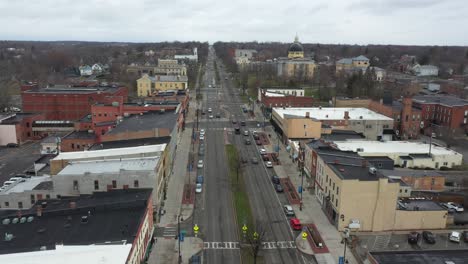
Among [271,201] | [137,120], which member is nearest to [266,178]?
[271,201]

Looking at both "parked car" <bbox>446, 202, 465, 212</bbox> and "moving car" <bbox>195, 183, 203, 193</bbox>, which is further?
"moving car" <bbox>195, 183, 203, 193</bbox>

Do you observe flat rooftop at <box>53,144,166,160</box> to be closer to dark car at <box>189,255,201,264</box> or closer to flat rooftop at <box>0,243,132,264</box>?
dark car at <box>189,255,201,264</box>

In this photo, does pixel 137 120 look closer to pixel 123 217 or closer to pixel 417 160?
pixel 123 217

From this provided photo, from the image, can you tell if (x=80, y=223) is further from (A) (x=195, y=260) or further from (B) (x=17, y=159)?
(B) (x=17, y=159)

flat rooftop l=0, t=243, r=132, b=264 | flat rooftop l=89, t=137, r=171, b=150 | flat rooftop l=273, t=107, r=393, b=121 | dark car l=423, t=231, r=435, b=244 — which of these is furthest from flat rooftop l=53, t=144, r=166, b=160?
flat rooftop l=273, t=107, r=393, b=121

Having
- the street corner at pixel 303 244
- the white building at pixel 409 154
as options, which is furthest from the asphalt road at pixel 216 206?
the white building at pixel 409 154

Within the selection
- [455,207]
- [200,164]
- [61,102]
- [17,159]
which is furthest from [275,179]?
[61,102]
